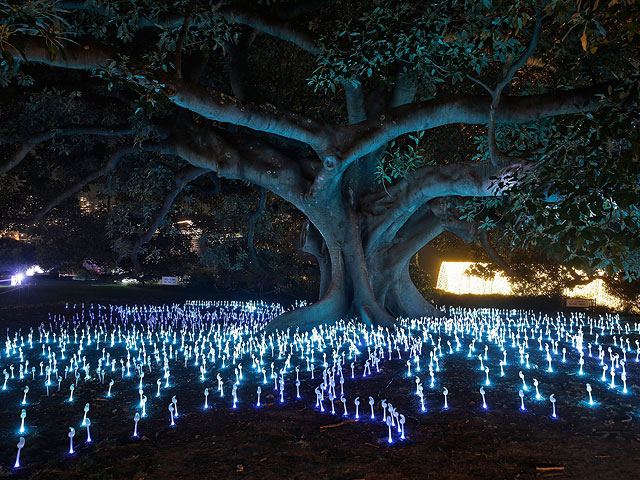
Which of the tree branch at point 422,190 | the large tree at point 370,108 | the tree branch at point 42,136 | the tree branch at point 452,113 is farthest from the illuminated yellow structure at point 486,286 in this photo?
the tree branch at point 42,136

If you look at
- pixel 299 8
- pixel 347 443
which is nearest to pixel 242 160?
pixel 299 8

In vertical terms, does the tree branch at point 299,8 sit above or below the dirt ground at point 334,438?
above

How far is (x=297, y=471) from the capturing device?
3861mm

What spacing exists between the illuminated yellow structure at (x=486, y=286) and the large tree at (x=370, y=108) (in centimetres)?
1031

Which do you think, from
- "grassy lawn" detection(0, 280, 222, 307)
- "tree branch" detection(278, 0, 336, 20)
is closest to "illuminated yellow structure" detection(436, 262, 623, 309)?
"grassy lawn" detection(0, 280, 222, 307)

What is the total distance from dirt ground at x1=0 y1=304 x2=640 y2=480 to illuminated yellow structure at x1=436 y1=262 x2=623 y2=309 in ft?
52.8

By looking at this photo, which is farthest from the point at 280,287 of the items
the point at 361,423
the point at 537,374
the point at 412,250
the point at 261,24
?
the point at 361,423

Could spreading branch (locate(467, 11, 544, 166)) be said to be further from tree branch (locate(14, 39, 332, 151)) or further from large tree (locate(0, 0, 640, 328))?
tree branch (locate(14, 39, 332, 151))

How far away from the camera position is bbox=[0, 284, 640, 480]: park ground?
3842mm

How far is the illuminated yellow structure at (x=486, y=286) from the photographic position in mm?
20797

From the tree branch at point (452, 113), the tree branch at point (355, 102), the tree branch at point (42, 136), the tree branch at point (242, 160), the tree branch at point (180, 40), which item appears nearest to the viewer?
the tree branch at point (180, 40)

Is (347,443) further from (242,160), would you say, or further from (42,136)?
(42,136)

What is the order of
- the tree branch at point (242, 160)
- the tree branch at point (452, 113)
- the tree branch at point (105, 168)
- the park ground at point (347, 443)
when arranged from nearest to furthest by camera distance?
the park ground at point (347, 443), the tree branch at point (452, 113), the tree branch at point (242, 160), the tree branch at point (105, 168)

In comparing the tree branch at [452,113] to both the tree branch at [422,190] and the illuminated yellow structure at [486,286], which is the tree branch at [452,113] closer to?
the tree branch at [422,190]
